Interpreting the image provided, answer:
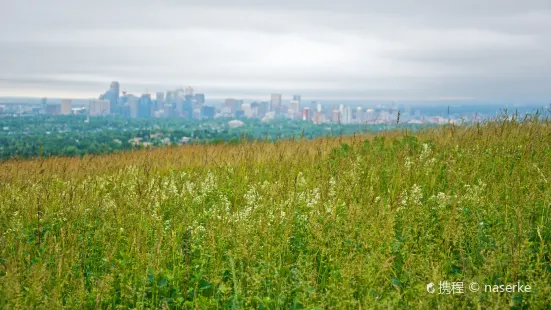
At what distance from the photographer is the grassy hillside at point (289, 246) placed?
3.95 metres

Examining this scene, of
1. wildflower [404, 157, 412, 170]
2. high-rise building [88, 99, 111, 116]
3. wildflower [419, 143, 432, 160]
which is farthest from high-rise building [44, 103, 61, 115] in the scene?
wildflower [404, 157, 412, 170]

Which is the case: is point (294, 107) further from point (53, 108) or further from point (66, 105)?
point (53, 108)

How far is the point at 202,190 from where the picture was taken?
713 cm

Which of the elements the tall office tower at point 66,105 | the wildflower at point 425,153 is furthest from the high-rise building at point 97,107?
the wildflower at point 425,153

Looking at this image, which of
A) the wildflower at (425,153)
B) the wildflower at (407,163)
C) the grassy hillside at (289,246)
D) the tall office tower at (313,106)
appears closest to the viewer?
the grassy hillside at (289,246)

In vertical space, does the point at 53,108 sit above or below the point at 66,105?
below

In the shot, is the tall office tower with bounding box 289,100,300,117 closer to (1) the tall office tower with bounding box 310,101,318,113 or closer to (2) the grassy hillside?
(1) the tall office tower with bounding box 310,101,318,113

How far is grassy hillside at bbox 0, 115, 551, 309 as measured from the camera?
3.95 meters

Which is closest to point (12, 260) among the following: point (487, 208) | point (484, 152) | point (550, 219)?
point (487, 208)

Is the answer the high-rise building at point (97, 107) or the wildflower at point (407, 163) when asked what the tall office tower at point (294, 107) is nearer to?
the high-rise building at point (97, 107)

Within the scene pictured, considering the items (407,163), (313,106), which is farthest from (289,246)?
(313,106)

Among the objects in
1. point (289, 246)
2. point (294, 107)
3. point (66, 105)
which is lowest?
point (289, 246)

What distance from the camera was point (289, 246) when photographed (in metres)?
5.09

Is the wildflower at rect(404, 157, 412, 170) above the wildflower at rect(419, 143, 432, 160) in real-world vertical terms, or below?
below
